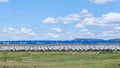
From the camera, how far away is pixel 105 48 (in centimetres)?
11662

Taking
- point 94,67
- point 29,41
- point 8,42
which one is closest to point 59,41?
point 29,41

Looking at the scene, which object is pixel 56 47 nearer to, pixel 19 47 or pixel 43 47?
pixel 43 47

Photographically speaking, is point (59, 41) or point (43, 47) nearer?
point (43, 47)

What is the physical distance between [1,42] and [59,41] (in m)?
24.2

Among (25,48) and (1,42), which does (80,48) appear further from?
(1,42)

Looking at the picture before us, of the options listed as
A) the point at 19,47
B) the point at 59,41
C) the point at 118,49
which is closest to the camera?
the point at 118,49

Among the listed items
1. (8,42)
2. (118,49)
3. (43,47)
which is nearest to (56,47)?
(43,47)

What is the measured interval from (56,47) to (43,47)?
14.3 ft

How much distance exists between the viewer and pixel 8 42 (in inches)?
5719

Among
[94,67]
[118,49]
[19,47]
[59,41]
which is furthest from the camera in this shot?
[59,41]

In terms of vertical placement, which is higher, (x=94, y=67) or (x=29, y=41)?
(x=29, y=41)

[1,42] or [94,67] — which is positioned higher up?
[1,42]

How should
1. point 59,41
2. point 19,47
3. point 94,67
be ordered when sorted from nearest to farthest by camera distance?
point 94,67 → point 19,47 → point 59,41

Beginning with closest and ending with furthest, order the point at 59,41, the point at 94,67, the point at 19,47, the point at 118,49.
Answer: the point at 94,67 → the point at 118,49 → the point at 19,47 → the point at 59,41
